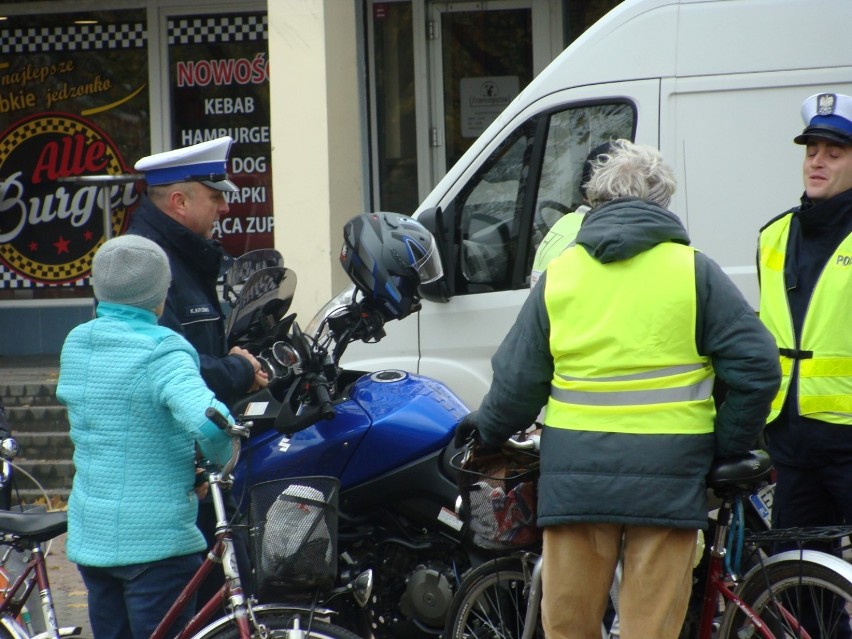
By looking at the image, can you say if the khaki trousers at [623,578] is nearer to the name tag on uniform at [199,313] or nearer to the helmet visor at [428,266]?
the helmet visor at [428,266]

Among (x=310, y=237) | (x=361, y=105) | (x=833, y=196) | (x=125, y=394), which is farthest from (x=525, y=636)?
(x=361, y=105)

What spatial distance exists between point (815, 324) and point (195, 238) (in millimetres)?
2042

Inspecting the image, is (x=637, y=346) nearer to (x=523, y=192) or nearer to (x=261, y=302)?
(x=261, y=302)

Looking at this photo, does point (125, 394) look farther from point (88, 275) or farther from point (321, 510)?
point (88, 275)

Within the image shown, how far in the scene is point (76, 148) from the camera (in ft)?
35.7

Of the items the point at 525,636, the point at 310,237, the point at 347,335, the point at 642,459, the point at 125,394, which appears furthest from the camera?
the point at 310,237

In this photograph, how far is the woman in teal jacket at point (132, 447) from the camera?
373cm

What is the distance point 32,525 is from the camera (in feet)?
12.9

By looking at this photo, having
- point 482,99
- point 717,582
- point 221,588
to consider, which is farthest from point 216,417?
point 482,99

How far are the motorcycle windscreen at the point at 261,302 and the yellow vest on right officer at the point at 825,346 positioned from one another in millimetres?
1631

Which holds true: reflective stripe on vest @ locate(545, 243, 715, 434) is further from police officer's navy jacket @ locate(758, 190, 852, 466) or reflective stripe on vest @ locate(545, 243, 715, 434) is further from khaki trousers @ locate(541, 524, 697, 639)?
police officer's navy jacket @ locate(758, 190, 852, 466)

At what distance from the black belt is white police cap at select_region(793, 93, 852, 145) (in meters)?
0.68

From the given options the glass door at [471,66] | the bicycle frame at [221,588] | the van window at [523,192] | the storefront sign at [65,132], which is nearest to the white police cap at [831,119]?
the van window at [523,192]

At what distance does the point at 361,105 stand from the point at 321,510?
21.5 feet
